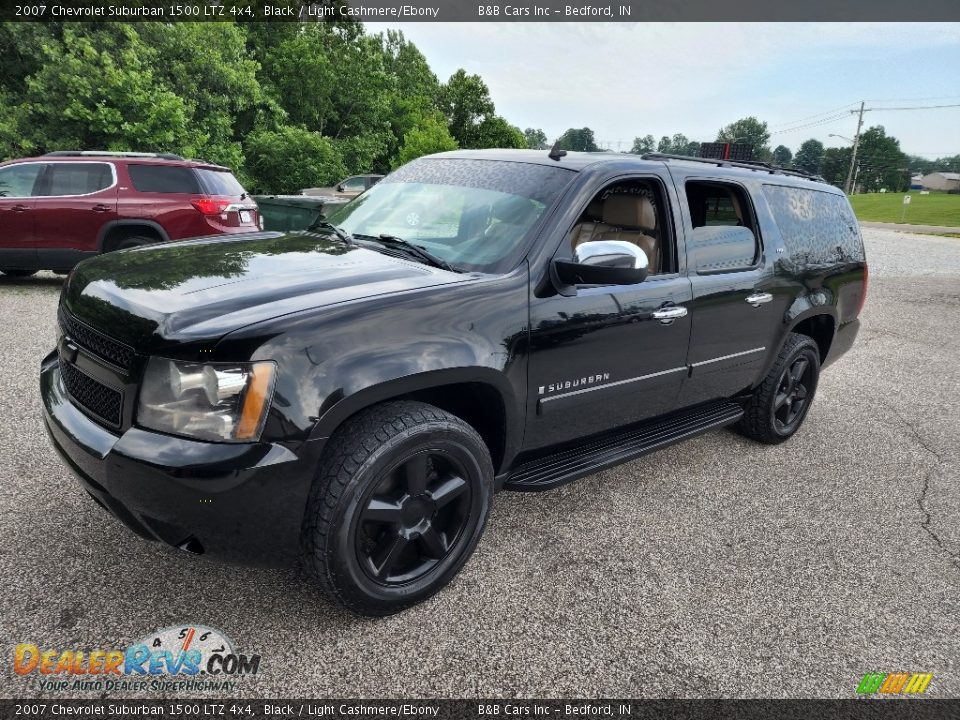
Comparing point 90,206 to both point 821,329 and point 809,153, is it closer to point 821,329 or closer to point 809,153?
point 821,329

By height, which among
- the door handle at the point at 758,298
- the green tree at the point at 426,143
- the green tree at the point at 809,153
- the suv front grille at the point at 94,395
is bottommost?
the suv front grille at the point at 94,395

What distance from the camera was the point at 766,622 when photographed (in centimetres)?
267

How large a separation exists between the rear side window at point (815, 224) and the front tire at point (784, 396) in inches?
23.0

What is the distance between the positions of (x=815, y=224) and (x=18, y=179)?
8914mm

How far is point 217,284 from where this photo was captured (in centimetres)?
248

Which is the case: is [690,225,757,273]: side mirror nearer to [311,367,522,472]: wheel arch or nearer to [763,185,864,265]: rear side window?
[763,185,864,265]: rear side window

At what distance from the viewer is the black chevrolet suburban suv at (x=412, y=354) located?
2.12 metres

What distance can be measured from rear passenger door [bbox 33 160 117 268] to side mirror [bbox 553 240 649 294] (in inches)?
289

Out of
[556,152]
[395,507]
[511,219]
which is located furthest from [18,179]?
[395,507]

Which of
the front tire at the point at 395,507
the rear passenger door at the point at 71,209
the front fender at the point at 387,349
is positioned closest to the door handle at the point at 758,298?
the front fender at the point at 387,349

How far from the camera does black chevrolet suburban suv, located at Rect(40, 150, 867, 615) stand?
6.95 feet

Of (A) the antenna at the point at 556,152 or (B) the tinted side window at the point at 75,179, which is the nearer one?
(A) the antenna at the point at 556,152

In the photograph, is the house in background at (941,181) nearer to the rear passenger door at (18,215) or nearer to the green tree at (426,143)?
the green tree at (426,143)

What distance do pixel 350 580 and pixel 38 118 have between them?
21.1m
